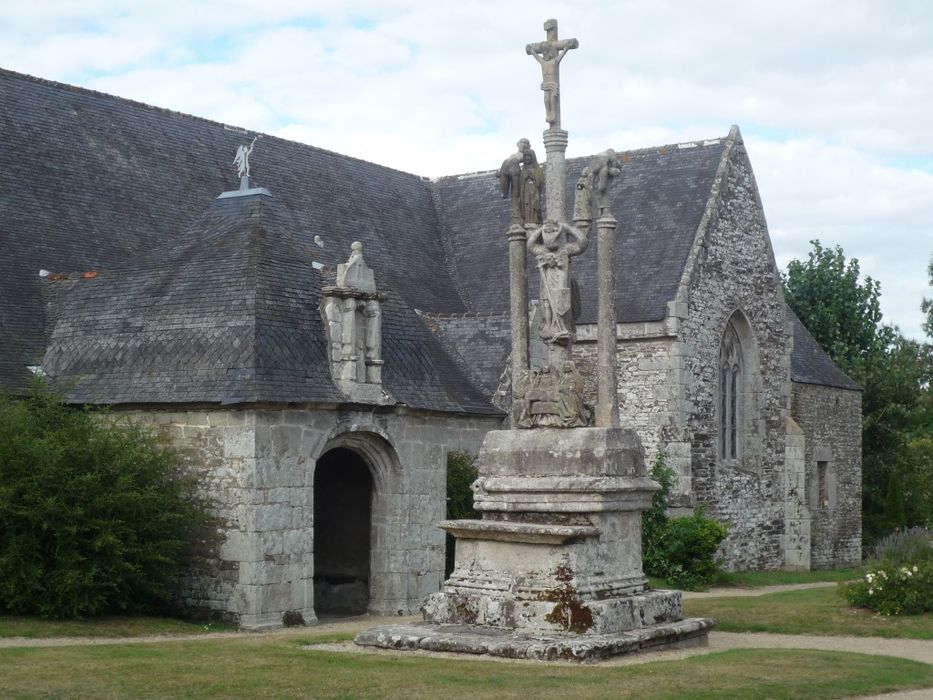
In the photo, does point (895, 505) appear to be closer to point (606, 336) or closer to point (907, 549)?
point (907, 549)

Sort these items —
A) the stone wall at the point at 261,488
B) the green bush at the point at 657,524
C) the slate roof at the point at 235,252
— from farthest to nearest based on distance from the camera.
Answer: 1. the green bush at the point at 657,524
2. the slate roof at the point at 235,252
3. the stone wall at the point at 261,488

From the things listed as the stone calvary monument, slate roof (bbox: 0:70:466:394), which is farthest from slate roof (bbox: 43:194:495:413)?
the stone calvary monument

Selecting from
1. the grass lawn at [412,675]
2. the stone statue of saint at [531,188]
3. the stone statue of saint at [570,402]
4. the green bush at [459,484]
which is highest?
the stone statue of saint at [531,188]

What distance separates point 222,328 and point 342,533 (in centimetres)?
406

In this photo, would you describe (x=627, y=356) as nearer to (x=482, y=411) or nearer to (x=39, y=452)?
(x=482, y=411)

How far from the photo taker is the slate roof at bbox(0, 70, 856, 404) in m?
15.9

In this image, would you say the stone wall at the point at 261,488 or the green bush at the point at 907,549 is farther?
the green bush at the point at 907,549

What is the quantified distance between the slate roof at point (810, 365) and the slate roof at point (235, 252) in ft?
0.63

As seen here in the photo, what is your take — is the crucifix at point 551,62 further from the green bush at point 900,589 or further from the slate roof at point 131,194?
the slate roof at point 131,194

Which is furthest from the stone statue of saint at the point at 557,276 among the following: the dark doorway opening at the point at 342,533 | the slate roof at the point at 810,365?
the slate roof at the point at 810,365

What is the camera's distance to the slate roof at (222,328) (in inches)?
610

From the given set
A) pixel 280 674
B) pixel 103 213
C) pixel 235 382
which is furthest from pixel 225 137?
pixel 280 674

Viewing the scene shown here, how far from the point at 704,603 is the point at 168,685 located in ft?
29.5

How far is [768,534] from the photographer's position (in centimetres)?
2517
